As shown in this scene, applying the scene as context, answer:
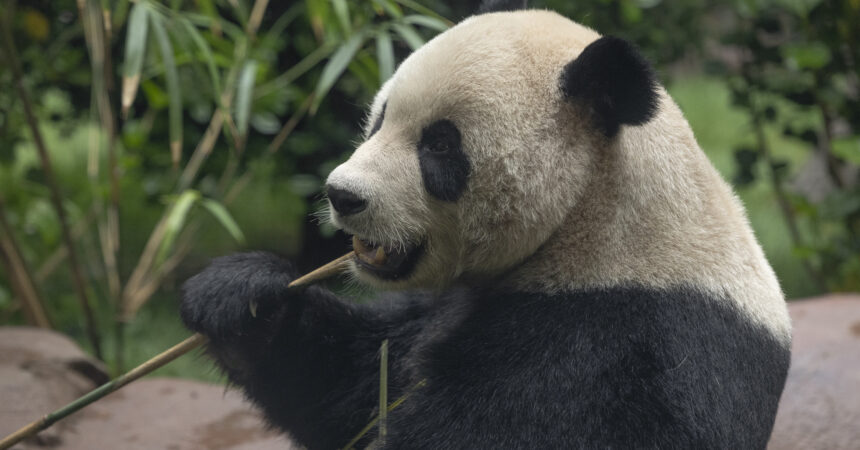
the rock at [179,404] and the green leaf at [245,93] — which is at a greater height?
the green leaf at [245,93]

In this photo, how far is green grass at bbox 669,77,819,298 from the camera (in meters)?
6.19

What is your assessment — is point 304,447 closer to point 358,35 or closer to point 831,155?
point 358,35

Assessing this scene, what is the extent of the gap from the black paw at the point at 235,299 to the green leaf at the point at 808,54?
130 inches

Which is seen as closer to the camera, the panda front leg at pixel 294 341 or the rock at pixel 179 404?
the panda front leg at pixel 294 341

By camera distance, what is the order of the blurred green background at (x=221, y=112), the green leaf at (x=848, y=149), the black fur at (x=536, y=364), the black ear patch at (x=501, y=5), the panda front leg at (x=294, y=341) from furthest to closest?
1. the green leaf at (x=848, y=149)
2. the blurred green background at (x=221, y=112)
3. the black ear patch at (x=501, y=5)
4. the panda front leg at (x=294, y=341)
5. the black fur at (x=536, y=364)

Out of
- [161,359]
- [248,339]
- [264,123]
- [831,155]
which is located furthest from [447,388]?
[831,155]

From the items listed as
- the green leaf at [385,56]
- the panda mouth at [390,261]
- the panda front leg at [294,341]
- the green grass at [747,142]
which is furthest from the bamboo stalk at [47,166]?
the green grass at [747,142]

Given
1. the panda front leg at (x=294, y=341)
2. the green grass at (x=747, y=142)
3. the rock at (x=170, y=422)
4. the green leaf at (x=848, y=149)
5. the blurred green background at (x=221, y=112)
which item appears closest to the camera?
the panda front leg at (x=294, y=341)

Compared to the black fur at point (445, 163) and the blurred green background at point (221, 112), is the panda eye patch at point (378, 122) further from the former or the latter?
the blurred green background at point (221, 112)

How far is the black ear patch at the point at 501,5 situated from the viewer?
2504 mm

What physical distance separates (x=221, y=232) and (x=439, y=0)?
299 centimetres

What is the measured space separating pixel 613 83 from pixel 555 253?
1.42 ft

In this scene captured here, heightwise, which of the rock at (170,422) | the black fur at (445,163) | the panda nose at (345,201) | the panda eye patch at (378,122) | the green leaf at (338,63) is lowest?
the rock at (170,422)

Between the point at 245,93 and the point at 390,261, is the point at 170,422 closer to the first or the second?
the point at 245,93
